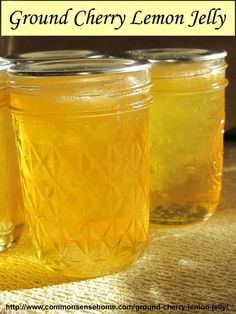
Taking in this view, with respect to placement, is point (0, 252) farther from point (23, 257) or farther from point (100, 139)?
point (100, 139)

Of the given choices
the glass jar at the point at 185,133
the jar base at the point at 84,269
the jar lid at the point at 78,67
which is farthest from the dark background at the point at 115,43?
the jar base at the point at 84,269

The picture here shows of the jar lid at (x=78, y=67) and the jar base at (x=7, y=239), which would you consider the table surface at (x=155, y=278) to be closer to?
the jar base at (x=7, y=239)

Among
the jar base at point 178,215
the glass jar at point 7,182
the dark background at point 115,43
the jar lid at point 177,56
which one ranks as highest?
the jar lid at point 177,56

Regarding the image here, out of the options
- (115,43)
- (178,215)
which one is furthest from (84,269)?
(115,43)

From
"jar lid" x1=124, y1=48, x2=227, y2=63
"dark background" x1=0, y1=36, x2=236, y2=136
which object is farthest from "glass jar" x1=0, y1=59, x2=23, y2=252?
"dark background" x1=0, y1=36, x2=236, y2=136

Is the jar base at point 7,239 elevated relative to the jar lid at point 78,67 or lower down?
lower down

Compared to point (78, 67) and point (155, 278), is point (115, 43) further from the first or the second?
point (155, 278)
